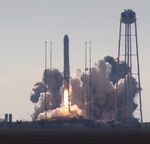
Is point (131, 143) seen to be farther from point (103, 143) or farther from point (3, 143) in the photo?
point (3, 143)

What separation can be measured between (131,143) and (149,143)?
4.13 m

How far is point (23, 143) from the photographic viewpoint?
10056 cm

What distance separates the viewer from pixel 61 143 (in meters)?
98.8

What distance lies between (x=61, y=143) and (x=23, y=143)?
5522 mm

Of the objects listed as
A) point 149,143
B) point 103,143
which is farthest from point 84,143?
point 149,143

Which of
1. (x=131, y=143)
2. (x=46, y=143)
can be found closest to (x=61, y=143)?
(x=46, y=143)

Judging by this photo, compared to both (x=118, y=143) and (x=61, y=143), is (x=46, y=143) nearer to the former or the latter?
(x=61, y=143)

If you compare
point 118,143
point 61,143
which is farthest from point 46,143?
point 118,143

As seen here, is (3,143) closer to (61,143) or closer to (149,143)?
(61,143)

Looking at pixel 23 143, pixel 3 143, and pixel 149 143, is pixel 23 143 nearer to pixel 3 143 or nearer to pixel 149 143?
pixel 3 143

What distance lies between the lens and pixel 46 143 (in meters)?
99.2

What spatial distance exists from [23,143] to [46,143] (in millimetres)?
3488

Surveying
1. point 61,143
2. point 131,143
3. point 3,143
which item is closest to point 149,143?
point 131,143

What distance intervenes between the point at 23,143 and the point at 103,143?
11.0m
